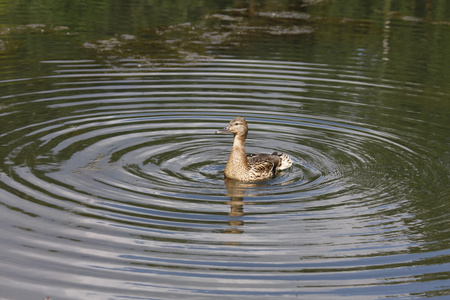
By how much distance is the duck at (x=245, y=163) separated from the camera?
484 inches

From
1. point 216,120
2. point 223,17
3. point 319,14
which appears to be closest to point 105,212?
point 216,120

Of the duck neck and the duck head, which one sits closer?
the duck neck

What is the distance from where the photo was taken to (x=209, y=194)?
11.3 m

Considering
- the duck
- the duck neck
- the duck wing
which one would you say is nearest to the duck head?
the duck

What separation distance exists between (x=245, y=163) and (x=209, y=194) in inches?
50.3

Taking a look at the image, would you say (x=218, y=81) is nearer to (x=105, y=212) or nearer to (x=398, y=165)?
Answer: (x=398, y=165)

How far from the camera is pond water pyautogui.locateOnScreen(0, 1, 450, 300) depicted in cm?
870

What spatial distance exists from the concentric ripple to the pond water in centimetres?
4

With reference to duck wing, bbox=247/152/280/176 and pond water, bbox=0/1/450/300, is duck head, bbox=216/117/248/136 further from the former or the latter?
pond water, bbox=0/1/450/300

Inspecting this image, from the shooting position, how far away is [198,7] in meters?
27.1

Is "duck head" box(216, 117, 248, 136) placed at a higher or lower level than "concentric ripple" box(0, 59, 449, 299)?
higher

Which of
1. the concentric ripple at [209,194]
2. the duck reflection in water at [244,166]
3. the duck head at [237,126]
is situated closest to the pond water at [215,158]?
the concentric ripple at [209,194]

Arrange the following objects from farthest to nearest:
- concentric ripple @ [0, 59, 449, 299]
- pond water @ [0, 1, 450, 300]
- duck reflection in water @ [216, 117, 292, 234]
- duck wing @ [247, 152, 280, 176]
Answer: duck wing @ [247, 152, 280, 176], duck reflection in water @ [216, 117, 292, 234], pond water @ [0, 1, 450, 300], concentric ripple @ [0, 59, 449, 299]

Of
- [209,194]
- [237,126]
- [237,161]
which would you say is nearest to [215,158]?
[237,126]
